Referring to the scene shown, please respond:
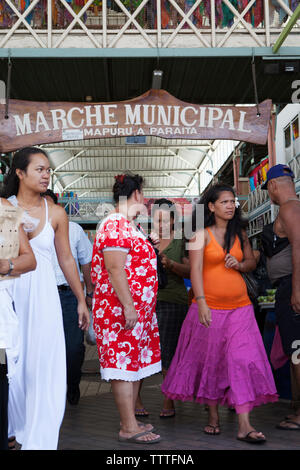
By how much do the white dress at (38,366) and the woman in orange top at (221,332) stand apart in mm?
1383

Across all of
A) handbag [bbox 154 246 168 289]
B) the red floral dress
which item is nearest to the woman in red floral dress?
the red floral dress

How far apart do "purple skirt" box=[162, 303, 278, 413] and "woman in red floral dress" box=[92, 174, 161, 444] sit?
0.40m

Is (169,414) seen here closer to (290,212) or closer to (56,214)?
(290,212)

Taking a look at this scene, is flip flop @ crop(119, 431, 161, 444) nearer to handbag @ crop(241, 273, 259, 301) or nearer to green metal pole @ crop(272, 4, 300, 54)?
A: handbag @ crop(241, 273, 259, 301)

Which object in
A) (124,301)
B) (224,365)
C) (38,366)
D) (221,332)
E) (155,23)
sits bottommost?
(224,365)

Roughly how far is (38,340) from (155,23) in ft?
16.7

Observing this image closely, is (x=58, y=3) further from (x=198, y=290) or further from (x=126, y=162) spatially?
(x=126, y=162)

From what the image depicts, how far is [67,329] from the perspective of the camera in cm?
549

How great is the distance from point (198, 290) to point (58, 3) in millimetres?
4725

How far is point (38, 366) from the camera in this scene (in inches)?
123

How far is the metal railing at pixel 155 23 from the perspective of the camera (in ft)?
21.7

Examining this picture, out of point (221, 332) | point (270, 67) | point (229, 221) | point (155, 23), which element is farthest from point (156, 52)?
point (221, 332)

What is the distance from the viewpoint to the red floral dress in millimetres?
3947
